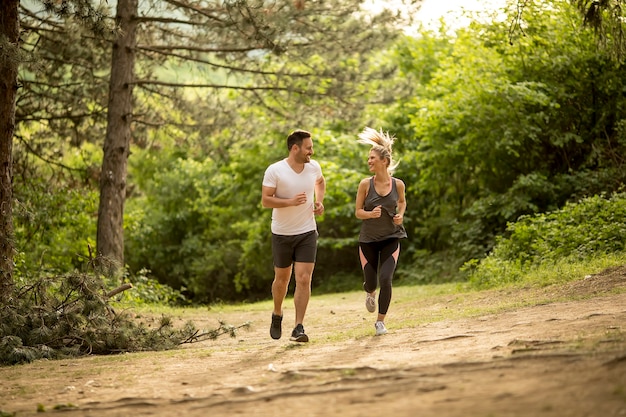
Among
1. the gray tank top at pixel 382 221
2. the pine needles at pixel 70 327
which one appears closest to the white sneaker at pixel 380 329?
the gray tank top at pixel 382 221

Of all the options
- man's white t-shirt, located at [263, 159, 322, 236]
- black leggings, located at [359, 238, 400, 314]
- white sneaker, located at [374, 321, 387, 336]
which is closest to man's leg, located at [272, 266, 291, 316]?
man's white t-shirt, located at [263, 159, 322, 236]

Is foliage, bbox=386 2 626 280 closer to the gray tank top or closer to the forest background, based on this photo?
the forest background

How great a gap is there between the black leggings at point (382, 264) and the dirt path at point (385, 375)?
450 mm

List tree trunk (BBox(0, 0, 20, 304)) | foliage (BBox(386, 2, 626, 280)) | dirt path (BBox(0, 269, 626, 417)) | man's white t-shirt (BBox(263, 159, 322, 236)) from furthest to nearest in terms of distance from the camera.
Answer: foliage (BBox(386, 2, 626, 280)) < tree trunk (BBox(0, 0, 20, 304)) < man's white t-shirt (BBox(263, 159, 322, 236)) < dirt path (BBox(0, 269, 626, 417))

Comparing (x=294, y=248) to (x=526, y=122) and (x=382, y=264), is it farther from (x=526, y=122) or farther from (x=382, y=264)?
(x=526, y=122)

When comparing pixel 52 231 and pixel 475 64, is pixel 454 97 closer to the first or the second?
pixel 475 64

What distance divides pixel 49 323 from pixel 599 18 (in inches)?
317

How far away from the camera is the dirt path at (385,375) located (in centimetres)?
503

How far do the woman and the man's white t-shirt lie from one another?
0.64 metres

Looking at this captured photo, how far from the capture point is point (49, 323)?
1016 centimetres

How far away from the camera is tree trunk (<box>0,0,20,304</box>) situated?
36.1 feet

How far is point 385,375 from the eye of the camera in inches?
238

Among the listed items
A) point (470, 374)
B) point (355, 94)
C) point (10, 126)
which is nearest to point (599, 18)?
point (470, 374)

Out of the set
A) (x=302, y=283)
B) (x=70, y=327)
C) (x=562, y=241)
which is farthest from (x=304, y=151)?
(x=562, y=241)
